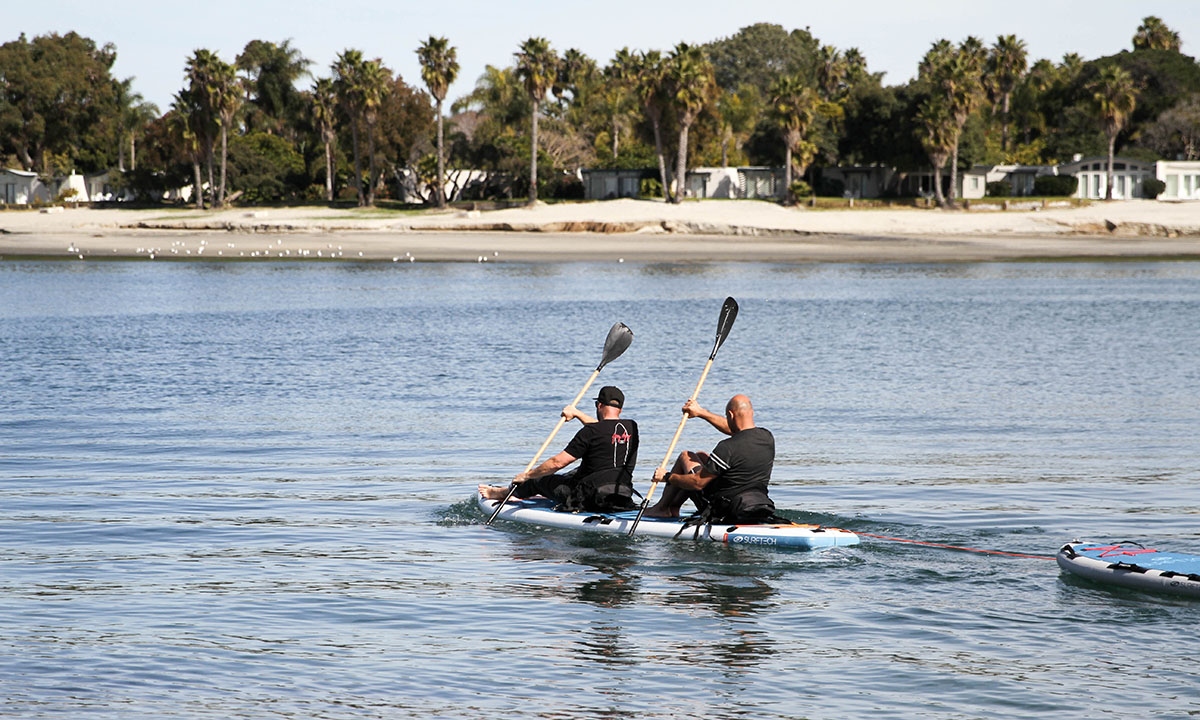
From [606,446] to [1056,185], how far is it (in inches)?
3200

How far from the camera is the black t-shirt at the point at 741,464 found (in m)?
12.2

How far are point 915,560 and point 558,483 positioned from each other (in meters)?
3.88

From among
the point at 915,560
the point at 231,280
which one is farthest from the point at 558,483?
the point at 231,280

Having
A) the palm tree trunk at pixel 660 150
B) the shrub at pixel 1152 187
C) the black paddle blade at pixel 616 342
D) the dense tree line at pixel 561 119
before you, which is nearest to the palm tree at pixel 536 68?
the dense tree line at pixel 561 119

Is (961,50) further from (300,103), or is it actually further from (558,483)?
(558,483)

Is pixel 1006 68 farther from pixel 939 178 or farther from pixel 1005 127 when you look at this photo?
pixel 939 178

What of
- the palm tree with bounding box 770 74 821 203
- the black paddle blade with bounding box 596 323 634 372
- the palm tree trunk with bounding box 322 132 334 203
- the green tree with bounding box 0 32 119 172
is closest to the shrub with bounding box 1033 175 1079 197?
the palm tree with bounding box 770 74 821 203

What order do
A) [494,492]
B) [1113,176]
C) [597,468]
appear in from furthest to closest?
1. [1113,176]
2. [494,492]
3. [597,468]

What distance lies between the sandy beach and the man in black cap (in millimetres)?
50740

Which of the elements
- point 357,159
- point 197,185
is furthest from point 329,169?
point 197,185

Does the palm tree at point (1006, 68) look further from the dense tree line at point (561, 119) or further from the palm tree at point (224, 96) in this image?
the palm tree at point (224, 96)

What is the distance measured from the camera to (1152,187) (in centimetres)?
8588

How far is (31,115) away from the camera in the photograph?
105 metres

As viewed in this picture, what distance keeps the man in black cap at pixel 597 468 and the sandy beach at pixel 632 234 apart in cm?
5074
